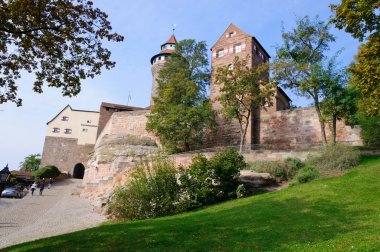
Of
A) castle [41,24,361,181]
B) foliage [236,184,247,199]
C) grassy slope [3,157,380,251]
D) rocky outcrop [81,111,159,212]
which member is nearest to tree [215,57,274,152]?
castle [41,24,361,181]

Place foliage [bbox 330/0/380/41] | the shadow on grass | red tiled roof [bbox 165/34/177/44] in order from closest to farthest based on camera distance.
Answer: the shadow on grass → foliage [bbox 330/0/380/41] → red tiled roof [bbox 165/34/177/44]

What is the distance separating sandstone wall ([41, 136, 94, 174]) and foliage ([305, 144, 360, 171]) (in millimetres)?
41904

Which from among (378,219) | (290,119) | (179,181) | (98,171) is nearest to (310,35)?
(290,119)

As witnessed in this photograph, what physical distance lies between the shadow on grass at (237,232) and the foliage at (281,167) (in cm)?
643

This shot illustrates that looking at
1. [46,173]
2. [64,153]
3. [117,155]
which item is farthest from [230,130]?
[64,153]

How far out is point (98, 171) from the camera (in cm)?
3288

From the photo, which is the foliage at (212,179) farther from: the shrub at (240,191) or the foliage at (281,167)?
the foliage at (281,167)

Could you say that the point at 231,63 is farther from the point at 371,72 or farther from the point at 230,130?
the point at 371,72

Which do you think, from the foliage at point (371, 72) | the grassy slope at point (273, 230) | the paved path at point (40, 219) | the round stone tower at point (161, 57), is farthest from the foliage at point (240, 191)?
the round stone tower at point (161, 57)

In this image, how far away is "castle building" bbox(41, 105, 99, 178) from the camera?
5459 centimetres

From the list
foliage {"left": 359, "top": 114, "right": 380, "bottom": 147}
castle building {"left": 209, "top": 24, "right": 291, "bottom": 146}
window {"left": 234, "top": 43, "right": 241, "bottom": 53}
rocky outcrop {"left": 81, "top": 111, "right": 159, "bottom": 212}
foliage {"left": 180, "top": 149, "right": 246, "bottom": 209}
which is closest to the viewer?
foliage {"left": 180, "top": 149, "right": 246, "bottom": 209}

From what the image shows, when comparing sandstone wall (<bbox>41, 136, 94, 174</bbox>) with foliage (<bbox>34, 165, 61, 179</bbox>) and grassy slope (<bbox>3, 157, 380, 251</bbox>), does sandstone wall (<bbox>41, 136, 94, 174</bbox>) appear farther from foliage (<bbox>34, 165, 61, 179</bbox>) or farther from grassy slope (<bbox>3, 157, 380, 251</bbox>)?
grassy slope (<bbox>3, 157, 380, 251</bbox>)

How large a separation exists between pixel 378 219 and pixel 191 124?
→ 21.5 metres

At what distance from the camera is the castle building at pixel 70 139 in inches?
2149
